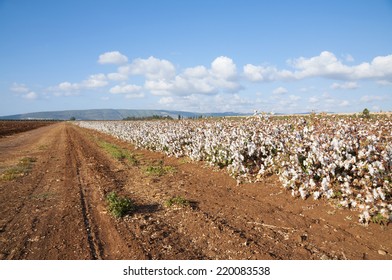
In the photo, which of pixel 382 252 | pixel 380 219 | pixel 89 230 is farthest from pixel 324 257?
pixel 89 230

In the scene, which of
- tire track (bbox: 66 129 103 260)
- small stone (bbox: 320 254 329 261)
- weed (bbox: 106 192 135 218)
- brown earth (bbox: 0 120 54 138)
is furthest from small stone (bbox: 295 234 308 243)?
brown earth (bbox: 0 120 54 138)

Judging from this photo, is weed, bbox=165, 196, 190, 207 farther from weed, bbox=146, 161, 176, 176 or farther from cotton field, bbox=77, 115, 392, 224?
weed, bbox=146, 161, 176, 176

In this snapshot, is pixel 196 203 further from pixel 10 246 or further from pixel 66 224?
pixel 10 246

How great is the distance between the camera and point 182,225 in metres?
6.55

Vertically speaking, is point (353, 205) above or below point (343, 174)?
below

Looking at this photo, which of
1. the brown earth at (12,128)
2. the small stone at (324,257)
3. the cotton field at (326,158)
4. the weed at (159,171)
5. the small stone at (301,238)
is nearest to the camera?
the small stone at (324,257)

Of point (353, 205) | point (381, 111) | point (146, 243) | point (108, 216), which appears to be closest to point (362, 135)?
point (353, 205)

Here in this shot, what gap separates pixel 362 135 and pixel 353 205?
2045 millimetres

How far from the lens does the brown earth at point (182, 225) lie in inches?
209

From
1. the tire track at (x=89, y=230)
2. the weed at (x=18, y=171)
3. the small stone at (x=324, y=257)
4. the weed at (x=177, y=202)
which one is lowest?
the small stone at (x=324, y=257)

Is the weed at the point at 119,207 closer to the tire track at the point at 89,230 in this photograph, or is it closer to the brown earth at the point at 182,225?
the brown earth at the point at 182,225

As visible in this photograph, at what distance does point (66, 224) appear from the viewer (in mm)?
6598

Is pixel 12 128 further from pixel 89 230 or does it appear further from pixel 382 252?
pixel 382 252

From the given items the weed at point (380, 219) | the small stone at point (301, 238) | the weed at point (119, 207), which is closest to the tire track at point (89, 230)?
the weed at point (119, 207)
